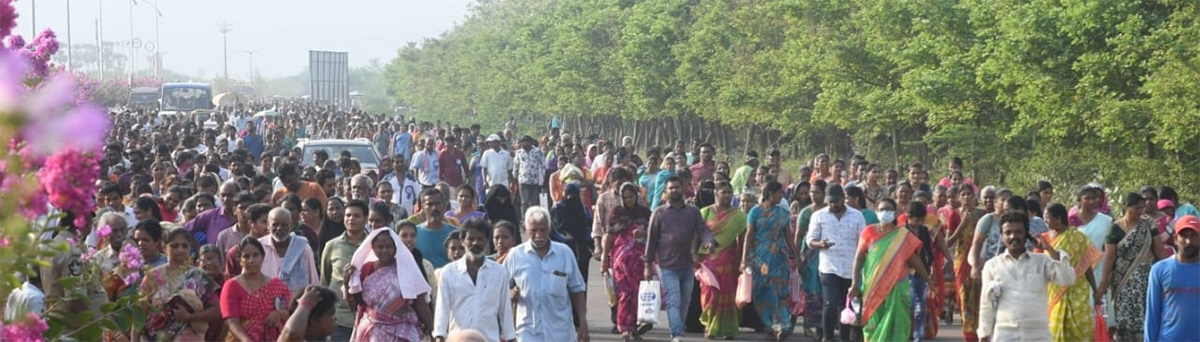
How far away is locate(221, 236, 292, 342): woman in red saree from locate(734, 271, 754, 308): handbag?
243 inches

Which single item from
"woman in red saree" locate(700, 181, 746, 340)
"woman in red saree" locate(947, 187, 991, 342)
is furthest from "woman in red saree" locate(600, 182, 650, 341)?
"woman in red saree" locate(947, 187, 991, 342)

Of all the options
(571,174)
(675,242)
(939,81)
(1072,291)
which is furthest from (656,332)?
(939,81)

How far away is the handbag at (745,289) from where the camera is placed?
14633 mm

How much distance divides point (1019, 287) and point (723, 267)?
16.9 feet

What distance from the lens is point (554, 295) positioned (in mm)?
10477

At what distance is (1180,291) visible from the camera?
983cm

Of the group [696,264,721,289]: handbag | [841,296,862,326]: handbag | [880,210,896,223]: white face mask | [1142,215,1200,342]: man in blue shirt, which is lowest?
[841,296,862,326]: handbag

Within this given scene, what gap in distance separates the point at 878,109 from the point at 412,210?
46.6ft

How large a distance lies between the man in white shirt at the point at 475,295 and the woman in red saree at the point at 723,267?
5.35 metres

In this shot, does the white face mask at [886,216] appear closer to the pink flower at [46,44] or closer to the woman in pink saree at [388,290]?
the woman in pink saree at [388,290]

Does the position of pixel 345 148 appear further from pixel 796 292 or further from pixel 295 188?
pixel 796 292

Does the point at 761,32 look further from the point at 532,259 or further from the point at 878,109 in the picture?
the point at 532,259

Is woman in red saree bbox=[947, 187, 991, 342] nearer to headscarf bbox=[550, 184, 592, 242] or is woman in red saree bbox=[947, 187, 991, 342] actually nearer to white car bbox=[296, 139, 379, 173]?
headscarf bbox=[550, 184, 592, 242]

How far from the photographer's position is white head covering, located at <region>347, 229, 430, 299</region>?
935cm
